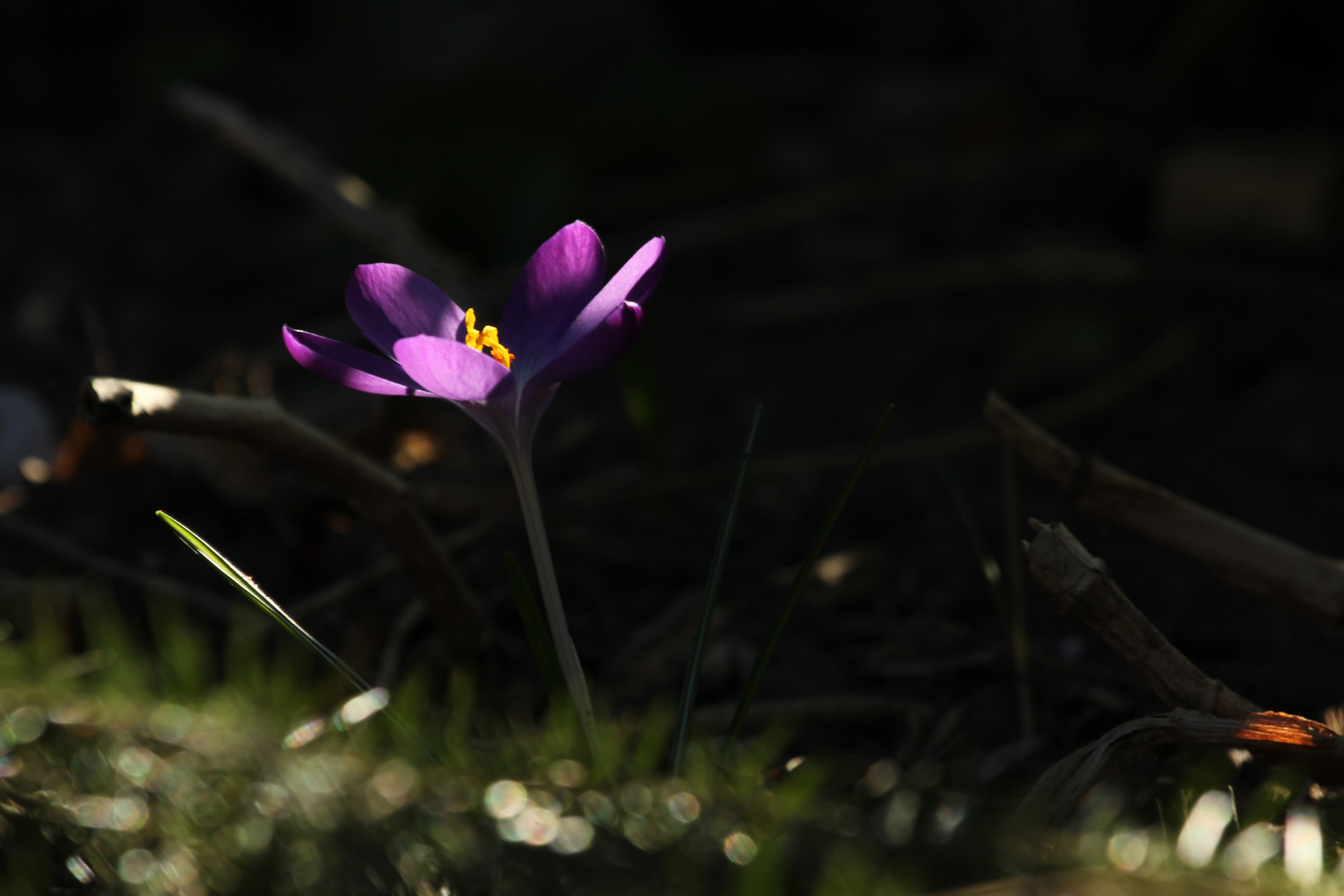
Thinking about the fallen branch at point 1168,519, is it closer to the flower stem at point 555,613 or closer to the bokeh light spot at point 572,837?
the flower stem at point 555,613

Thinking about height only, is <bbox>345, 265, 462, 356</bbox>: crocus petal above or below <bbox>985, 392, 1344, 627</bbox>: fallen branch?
above

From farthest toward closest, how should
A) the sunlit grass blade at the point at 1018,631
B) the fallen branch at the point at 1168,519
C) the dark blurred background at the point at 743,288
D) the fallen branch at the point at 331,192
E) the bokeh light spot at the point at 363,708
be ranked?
1. the fallen branch at the point at 331,192
2. the dark blurred background at the point at 743,288
3. the sunlit grass blade at the point at 1018,631
4. the fallen branch at the point at 1168,519
5. the bokeh light spot at the point at 363,708

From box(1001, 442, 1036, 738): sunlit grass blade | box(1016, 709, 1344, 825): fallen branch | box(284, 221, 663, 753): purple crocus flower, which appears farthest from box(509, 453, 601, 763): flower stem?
box(1001, 442, 1036, 738): sunlit grass blade

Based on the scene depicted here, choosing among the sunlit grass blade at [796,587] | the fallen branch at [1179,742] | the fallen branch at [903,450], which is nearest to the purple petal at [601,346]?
the sunlit grass blade at [796,587]

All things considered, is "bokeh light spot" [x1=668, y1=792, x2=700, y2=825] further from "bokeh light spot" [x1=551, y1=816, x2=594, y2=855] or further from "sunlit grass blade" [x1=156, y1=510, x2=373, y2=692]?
"sunlit grass blade" [x1=156, y1=510, x2=373, y2=692]

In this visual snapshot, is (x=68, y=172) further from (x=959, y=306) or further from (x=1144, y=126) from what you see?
(x=1144, y=126)

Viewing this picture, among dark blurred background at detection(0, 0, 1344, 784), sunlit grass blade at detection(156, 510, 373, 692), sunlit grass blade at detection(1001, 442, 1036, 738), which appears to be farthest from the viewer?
dark blurred background at detection(0, 0, 1344, 784)

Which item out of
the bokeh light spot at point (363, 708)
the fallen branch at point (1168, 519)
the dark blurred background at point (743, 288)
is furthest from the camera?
the dark blurred background at point (743, 288)
